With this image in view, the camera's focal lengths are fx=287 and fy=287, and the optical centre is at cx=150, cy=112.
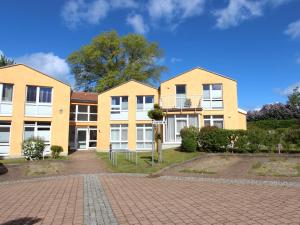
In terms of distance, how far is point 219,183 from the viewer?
11.1m

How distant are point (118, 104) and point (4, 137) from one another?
10.7 meters

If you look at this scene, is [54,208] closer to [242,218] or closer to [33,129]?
[242,218]

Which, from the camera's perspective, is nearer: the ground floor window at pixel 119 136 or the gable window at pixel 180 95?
the gable window at pixel 180 95

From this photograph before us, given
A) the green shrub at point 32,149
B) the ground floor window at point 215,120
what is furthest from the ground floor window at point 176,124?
the green shrub at point 32,149

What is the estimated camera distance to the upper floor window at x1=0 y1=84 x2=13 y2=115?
23.4 metres

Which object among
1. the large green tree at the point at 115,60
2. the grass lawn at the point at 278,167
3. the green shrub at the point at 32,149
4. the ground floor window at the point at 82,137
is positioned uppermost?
the large green tree at the point at 115,60

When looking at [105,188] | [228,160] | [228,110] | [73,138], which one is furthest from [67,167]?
[228,110]

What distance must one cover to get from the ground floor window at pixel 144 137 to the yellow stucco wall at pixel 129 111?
39 centimetres

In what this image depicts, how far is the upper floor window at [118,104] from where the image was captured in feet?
93.8

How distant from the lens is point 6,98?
934 inches

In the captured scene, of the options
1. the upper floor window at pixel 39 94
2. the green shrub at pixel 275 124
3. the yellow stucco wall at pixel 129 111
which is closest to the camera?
the upper floor window at pixel 39 94

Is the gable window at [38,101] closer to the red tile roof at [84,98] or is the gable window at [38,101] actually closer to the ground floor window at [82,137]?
the red tile roof at [84,98]

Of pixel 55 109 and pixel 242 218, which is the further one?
pixel 55 109

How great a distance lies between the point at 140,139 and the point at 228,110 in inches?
347
